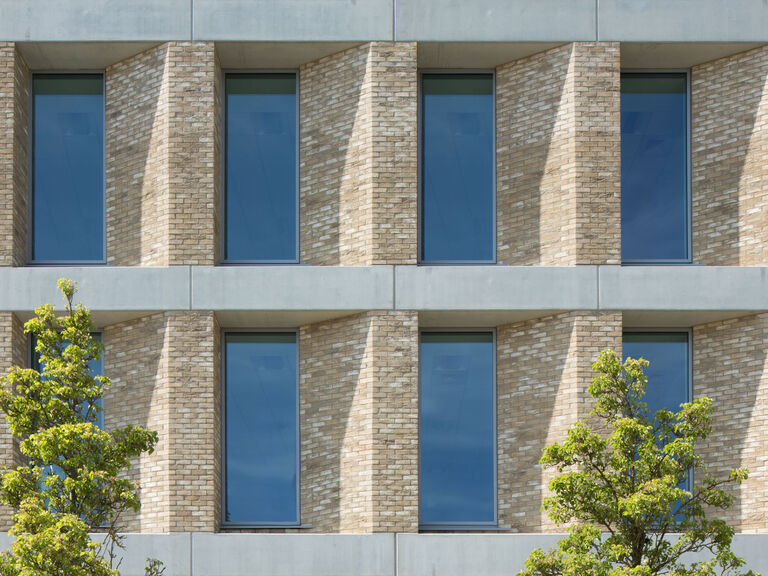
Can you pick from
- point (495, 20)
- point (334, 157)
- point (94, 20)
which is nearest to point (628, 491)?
Result: point (334, 157)

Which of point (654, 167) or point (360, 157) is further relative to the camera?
point (654, 167)

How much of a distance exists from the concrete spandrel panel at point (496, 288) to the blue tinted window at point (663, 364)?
179 centimetres

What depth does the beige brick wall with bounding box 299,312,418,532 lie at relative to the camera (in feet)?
74.5

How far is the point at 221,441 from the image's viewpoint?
23688 mm

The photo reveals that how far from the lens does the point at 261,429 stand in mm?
23969

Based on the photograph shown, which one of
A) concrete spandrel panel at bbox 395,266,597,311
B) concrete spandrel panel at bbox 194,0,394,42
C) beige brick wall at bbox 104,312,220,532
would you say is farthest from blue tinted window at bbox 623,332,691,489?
beige brick wall at bbox 104,312,220,532

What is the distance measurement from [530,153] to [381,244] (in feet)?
11.4

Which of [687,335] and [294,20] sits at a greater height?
[294,20]

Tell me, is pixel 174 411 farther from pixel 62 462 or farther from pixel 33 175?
pixel 33 175

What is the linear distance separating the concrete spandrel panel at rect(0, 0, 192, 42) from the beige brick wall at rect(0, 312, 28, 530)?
539 cm

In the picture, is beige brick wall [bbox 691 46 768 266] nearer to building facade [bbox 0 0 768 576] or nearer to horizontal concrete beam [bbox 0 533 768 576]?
building facade [bbox 0 0 768 576]

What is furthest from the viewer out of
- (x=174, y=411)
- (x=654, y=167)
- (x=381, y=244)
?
(x=654, y=167)

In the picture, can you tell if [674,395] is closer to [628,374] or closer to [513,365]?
[513,365]

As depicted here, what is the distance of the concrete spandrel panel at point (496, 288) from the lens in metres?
23.2
